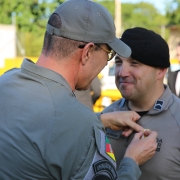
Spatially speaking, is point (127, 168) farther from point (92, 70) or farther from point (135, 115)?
point (135, 115)

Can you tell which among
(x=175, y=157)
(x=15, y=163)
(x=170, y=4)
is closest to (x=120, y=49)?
(x=15, y=163)

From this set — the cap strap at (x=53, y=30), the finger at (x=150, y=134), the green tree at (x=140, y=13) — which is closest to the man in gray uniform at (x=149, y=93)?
the finger at (x=150, y=134)

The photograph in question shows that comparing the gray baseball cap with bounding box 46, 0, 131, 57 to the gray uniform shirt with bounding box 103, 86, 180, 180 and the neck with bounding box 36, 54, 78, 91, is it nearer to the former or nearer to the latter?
the neck with bounding box 36, 54, 78, 91

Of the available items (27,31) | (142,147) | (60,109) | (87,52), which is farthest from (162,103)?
(27,31)

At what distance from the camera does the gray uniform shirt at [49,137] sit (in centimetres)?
182

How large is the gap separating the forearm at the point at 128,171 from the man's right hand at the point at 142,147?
0.15m

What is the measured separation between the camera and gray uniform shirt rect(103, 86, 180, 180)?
9.02 feet

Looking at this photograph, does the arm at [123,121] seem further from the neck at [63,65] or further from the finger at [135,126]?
the neck at [63,65]

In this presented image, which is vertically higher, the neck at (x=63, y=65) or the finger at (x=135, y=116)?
the neck at (x=63, y=65)

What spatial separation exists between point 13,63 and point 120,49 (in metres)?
15.2

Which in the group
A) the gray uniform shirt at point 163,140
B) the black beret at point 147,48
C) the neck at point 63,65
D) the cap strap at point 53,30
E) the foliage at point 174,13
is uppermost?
the cap strap at point 53,30

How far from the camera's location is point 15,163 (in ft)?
6.06

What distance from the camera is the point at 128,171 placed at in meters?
2.12

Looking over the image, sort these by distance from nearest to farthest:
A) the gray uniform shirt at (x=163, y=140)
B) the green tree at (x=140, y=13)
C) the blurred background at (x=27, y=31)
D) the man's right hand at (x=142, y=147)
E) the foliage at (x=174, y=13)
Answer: the man's right hand at (x=142, y=147) → the gray uniform shirt at (x=163, y=140) → the blurred background at (x=27, y=31) → the foliage at (x=174, y=13) → the green tree at (x=140, y=13)
